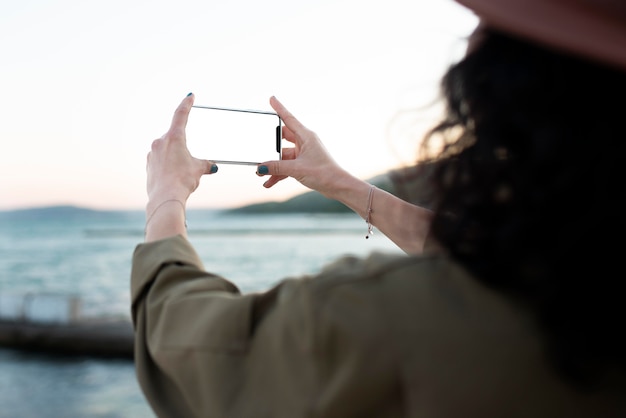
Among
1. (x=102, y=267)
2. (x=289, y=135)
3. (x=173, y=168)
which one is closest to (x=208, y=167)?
(x=173, y=168)

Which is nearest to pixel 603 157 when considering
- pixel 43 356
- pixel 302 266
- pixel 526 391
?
pixel 526 391

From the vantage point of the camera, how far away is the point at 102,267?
2384 cm

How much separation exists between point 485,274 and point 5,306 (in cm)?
963

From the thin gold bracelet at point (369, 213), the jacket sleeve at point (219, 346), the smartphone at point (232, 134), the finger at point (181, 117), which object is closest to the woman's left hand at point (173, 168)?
the finger at point (181, 117)

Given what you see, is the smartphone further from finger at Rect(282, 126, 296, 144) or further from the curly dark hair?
the curly dark hair

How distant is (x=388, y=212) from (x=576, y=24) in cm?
70

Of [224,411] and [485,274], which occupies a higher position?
[485,274]

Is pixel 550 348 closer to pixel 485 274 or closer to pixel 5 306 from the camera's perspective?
pixel 485 274

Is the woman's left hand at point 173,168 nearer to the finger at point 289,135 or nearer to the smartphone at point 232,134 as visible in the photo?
the smartphone at point 232,134

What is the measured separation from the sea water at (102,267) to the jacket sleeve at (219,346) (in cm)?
7

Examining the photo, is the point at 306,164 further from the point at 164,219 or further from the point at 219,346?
the point at 219,346

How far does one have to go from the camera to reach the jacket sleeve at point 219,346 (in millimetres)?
552

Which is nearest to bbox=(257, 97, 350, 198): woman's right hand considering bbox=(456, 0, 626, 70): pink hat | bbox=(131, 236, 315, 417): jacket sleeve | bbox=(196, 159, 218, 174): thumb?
bbox=(196, 159, 218, 174): thumb

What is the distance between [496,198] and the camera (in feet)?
1.84
